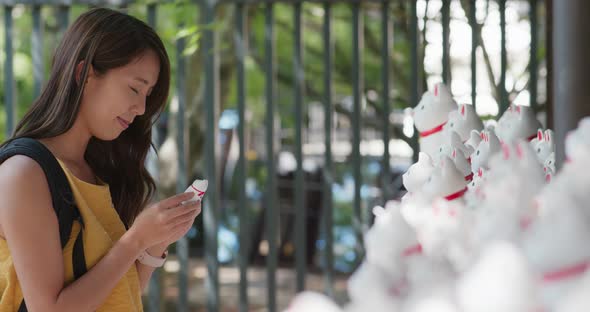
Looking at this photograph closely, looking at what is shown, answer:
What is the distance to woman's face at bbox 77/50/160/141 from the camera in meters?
1.64

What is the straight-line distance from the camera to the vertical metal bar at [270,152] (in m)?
3.61

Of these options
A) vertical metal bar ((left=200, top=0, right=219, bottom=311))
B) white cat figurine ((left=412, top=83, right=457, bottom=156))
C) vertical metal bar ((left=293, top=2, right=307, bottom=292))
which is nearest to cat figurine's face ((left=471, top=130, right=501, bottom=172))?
white cat figurine ((left=412, top=83, right=457, bottom=156))

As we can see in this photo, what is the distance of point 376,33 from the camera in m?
5.98

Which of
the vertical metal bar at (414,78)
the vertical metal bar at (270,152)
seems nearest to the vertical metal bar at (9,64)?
the vertical metal bar at (270,152)

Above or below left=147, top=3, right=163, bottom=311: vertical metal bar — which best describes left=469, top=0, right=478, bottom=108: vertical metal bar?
above

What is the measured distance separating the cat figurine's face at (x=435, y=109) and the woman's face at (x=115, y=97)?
0.66 m

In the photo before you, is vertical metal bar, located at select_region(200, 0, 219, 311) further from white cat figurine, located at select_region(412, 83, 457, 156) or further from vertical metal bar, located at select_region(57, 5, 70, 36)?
white cat figurine, located at select_region(412, 83, 457, 156)

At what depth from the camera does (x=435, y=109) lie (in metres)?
1.88

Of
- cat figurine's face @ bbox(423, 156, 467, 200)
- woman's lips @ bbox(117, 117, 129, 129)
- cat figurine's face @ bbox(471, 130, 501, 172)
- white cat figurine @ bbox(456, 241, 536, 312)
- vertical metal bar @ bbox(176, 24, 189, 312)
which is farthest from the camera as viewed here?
vertical metal bar @ bbox(176, 24, 189, 312)

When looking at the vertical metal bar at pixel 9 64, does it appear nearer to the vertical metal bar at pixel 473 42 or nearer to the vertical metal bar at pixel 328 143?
the vertical metal bar at pixel 328 143

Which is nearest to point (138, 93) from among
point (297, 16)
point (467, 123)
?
point (467, 123)

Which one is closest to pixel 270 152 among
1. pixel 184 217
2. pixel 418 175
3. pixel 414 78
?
pixel 414 78

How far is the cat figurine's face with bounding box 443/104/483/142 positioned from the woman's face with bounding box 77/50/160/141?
2.30ft

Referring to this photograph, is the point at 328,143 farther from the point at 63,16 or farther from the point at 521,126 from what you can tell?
the point at 521,126
